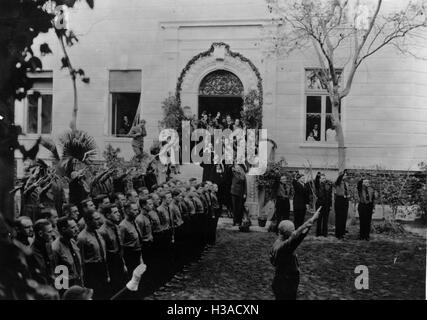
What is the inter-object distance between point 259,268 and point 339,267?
648 mm

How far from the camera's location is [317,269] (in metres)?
3.72

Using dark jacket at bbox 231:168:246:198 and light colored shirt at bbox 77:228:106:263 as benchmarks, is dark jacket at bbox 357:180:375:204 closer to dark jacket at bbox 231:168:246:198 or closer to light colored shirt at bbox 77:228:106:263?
dark jacket at bbox 231:168:246:198

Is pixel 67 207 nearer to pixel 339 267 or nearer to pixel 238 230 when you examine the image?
pixel 238 230

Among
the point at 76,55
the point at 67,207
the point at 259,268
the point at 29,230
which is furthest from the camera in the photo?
the point at 76,55

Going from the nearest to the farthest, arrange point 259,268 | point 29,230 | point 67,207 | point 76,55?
point 29,230 < point 67,207 < point 259,268 < point 76,55

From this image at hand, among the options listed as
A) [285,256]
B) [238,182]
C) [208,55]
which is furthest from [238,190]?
[208,55]

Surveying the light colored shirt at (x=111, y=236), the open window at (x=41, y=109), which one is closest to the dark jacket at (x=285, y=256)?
the light colored shirt at (x=111, y=236)

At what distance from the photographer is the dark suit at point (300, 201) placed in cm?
380

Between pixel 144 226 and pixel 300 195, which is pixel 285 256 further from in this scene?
pixel 144 226

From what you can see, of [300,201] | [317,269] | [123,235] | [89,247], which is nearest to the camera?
[89,247]

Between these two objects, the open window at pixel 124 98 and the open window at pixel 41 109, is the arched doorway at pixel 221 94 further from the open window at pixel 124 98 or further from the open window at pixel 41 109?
the open window at pixel 41 109

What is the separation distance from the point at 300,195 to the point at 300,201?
0.05 m
